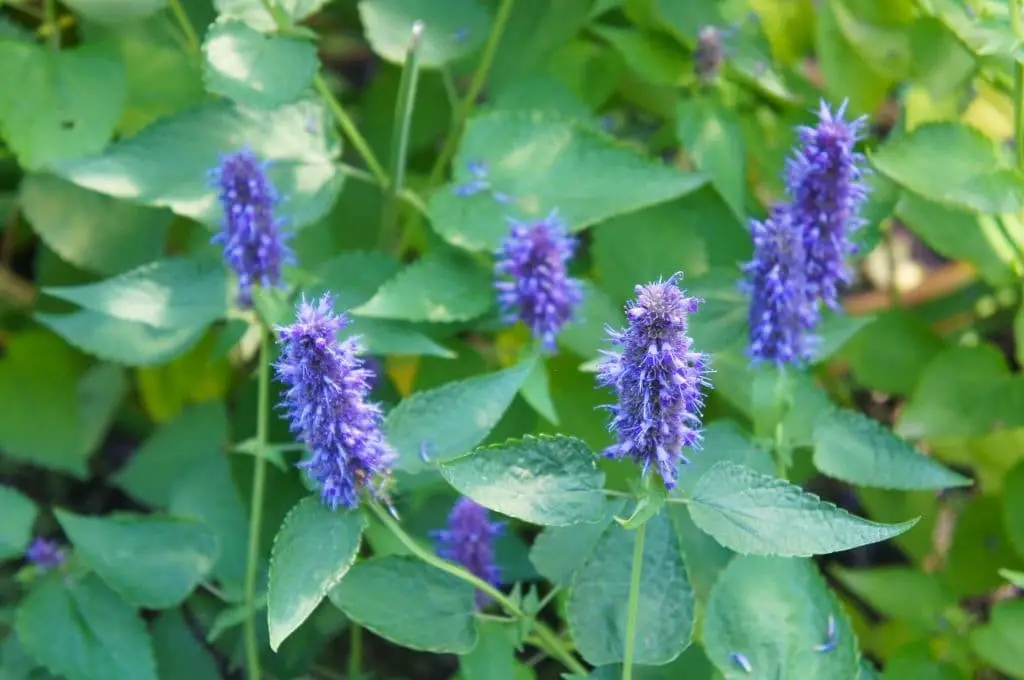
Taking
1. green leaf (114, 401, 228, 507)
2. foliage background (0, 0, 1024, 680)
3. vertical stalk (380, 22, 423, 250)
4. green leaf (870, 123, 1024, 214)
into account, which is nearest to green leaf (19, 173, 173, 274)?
foliage background (0, 0, 1024, 680)

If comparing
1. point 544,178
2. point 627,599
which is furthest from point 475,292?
point 627,599

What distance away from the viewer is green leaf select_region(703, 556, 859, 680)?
1362mm

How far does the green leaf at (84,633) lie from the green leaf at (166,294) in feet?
1.43

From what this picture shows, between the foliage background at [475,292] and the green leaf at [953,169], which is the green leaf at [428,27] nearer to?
the foliage background at [475,292]

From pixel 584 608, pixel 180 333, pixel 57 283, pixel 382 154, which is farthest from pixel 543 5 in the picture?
pixel 584 608

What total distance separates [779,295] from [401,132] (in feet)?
2.27

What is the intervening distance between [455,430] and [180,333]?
0.67 metres

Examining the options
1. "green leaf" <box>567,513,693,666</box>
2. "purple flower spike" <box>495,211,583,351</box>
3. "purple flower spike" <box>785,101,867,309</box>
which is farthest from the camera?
"purple flower spike" <box>495,211,583,351</box>

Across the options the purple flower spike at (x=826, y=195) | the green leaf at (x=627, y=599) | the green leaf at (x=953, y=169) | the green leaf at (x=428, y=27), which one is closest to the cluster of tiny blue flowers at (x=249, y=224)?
the green leaf at (x=428, y=27)

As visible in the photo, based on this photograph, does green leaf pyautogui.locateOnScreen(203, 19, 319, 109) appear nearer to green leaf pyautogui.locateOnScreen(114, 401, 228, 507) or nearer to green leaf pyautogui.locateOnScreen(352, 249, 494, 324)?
green leaf pyautogui.locateOnScreen(352, 249, 494, 324)

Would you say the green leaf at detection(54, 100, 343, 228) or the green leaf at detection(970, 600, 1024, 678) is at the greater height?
the green leaf at detection(54, 100, 343, 228)

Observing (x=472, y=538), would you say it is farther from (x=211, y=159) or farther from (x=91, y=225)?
(x=91, y=225)

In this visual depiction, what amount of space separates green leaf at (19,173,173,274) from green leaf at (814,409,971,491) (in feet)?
4.30

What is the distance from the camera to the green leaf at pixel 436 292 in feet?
5.21
